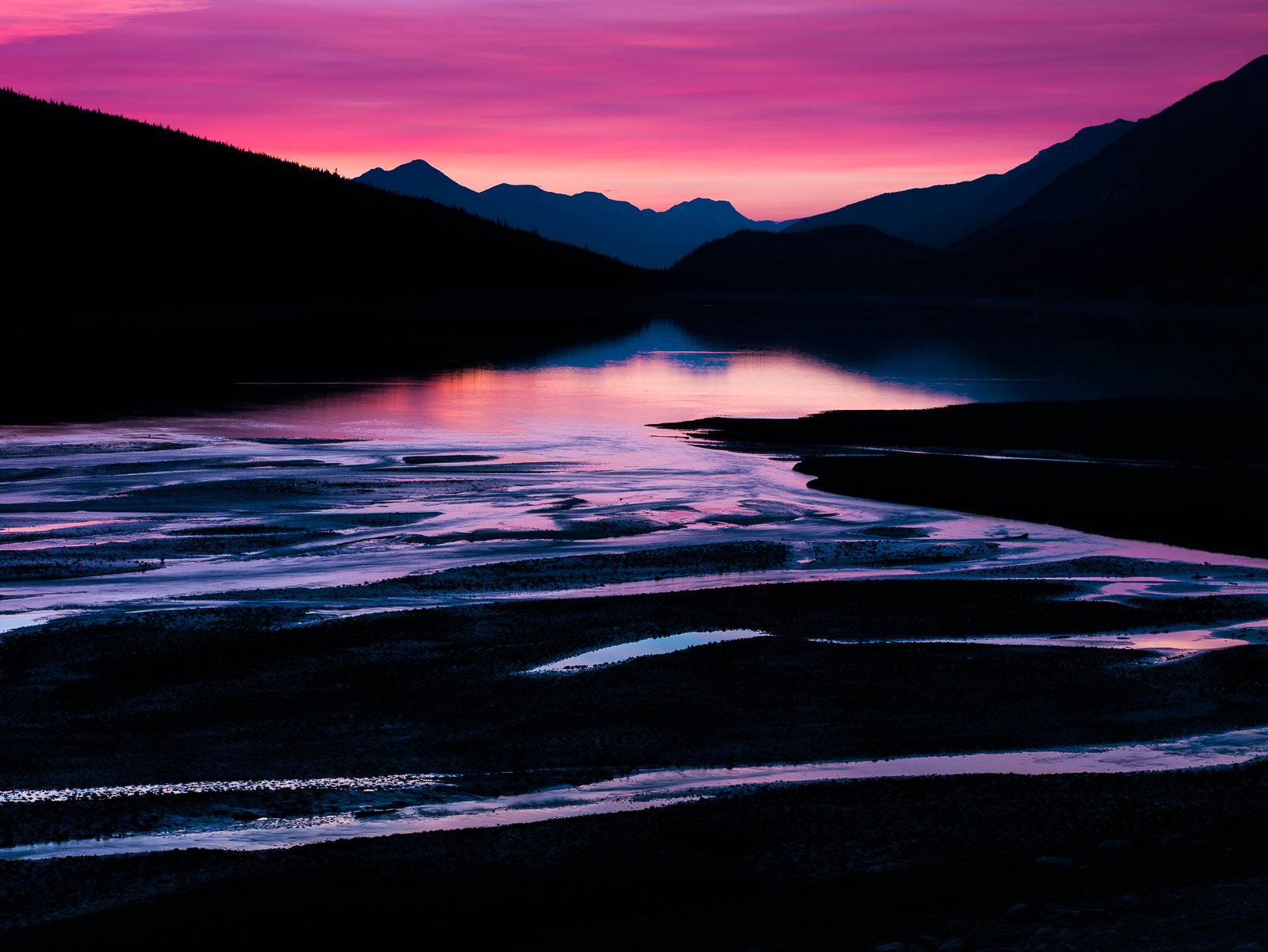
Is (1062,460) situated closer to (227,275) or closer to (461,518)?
(461,518)

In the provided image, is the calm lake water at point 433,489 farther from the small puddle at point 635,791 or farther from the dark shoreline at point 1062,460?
the small puddle at point 635,791

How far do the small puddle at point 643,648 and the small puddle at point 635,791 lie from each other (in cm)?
212

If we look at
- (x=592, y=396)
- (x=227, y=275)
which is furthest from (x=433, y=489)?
(x=227, y=275)

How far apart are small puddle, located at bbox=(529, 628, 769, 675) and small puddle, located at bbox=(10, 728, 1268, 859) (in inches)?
83.3

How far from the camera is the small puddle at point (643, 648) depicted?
972cm

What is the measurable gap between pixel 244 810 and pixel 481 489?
11416mm

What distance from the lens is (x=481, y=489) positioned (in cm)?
1830

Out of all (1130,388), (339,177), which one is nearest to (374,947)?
(1130,388)

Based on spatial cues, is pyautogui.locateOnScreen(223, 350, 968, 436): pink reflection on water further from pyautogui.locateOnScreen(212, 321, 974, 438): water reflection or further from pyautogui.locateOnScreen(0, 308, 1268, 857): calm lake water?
pyautogui.locateOnScreen(0, 308, 1268, 857): calm lake water

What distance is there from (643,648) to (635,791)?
2907 mm

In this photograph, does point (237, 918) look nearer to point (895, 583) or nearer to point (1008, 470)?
point (895, 583)

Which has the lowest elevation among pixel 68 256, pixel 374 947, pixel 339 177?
pixel 374 947

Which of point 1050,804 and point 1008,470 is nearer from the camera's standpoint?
point 1050,804

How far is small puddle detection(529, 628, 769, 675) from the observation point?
9.72 m
